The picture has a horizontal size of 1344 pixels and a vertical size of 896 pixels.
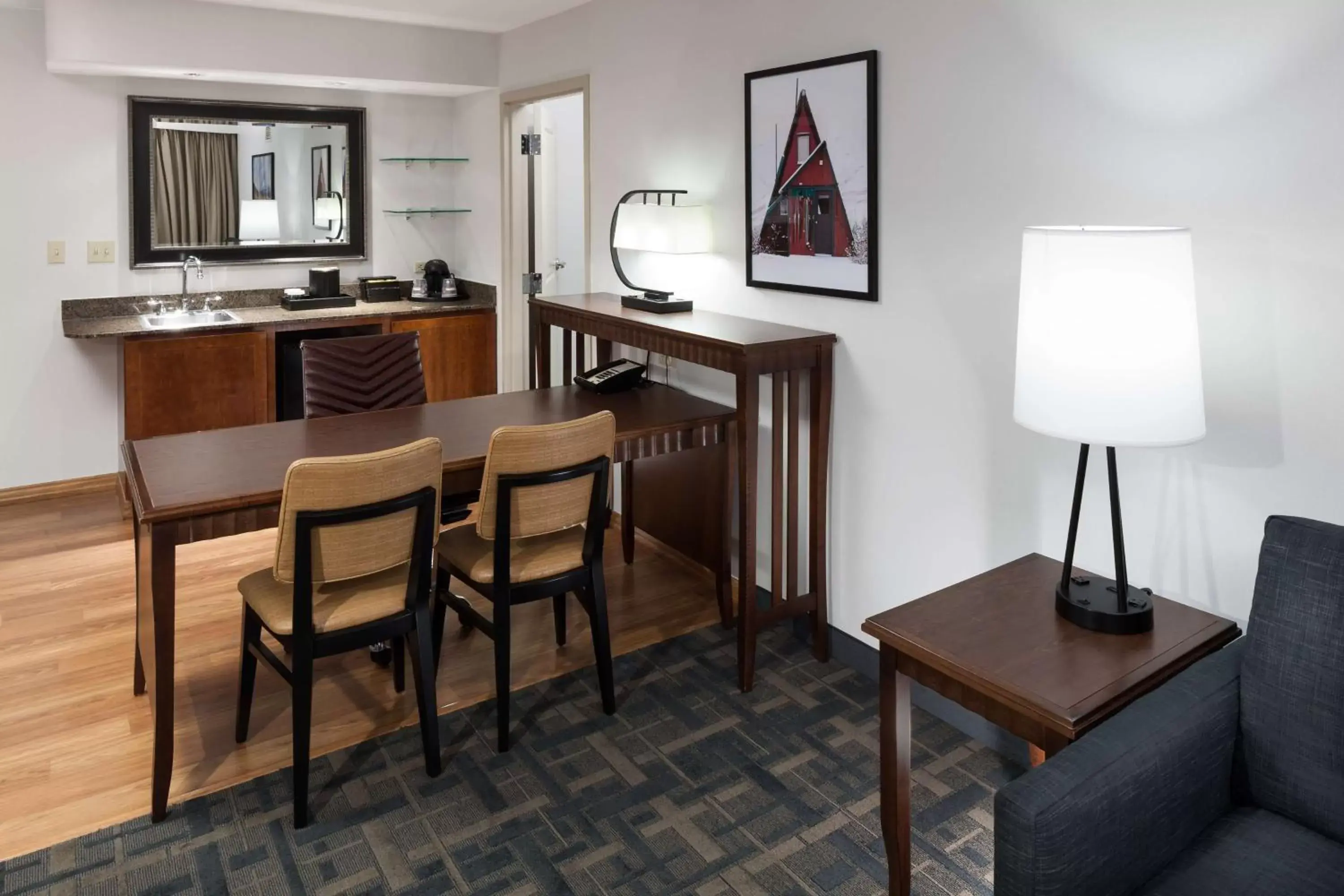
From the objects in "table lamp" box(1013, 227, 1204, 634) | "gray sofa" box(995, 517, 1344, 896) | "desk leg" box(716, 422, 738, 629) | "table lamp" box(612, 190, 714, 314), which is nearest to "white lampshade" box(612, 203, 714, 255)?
"table lamp" box(612, 190, 714, 314)

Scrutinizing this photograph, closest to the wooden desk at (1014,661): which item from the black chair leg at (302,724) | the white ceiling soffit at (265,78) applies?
the black chair leg at (302,724)

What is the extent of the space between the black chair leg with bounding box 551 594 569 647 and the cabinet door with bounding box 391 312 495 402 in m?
2.11

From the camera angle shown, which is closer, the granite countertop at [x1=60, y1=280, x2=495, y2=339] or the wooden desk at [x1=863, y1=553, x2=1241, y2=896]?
the wooden desk at [x1=863, y1=553, x2=1241, y2=896]

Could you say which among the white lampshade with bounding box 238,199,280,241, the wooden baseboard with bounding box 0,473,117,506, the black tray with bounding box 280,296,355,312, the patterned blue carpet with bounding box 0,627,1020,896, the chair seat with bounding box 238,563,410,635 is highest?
the white lampshade with bounding box 238,199,280,241

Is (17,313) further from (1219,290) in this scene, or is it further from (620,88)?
(1219,290)

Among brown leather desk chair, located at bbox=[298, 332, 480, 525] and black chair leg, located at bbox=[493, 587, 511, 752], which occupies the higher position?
brown leather desk chair, located at bbox=[298, 332, 480, 525]

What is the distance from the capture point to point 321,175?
5.27 m

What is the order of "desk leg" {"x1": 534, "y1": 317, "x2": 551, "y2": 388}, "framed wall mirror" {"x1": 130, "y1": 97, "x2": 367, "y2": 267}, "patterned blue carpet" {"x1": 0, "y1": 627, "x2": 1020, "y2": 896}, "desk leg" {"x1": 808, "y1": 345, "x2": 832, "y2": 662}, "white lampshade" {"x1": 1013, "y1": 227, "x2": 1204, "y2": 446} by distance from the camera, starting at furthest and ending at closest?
"framed wall mirror" {"x1": 130, "y1": 97, "x2": 367, "y2": 267}, "desk leg" {"x1": 534, "y1": 317, "x2": 551, "y2": 388}, "desk leg" {"x1": 808, "y1": 345, "x2": 832, "y2": 662}, "patterned blue carpet" {"x1": 0, "y1": 627, "x2": 1020, "y2": 896}, "white lampshade" {"x1": 1013, "y1": 227, "x2": 1204, "y2": 446}

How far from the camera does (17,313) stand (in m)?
4.57

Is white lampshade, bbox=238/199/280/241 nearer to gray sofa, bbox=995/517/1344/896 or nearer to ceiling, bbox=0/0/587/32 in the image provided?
ceiling, bbox=0/0/587/32

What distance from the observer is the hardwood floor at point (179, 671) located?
2.54 meters

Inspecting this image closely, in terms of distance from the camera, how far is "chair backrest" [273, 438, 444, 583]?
221cm

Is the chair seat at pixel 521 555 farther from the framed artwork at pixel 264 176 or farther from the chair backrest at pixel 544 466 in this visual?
the framed artwork at pixel 264 176

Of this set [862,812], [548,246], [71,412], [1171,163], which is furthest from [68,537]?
[1171,163]
